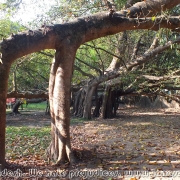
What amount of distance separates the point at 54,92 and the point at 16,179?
1.94m

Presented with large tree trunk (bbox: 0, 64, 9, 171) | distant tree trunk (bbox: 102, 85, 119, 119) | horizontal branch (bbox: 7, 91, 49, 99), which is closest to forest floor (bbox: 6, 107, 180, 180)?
large tree trunk (bbox: 0, 64, 9, 171)

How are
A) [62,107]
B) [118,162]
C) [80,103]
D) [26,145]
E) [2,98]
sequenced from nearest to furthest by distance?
[2,98] < [62,107] < [118,162] < [26,145] < [80,103]

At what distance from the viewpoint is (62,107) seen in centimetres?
539

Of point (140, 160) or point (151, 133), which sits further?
point (151, 133)

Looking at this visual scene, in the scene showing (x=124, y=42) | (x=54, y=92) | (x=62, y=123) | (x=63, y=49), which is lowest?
(x=62, y=123)

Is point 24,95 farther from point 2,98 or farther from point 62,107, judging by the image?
point 2,98

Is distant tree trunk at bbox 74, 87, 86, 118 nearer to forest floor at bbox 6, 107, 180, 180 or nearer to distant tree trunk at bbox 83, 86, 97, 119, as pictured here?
distant tree trunk at bbox 83, 86, 97, 119

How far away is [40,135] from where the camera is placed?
9.21 metres

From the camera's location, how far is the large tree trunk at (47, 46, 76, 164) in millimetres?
5340

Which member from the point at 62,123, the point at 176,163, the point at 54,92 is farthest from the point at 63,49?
the point at 176,163

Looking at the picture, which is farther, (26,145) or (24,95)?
(24,95)

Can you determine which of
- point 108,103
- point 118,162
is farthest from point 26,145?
point 108,103

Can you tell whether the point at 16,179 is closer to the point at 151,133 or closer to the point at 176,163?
the point at 176,163

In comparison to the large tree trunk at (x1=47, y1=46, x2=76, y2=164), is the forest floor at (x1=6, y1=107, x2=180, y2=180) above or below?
below
